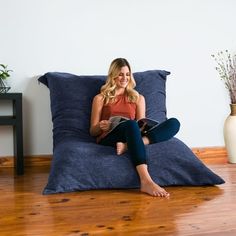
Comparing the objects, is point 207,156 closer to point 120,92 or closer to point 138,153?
point 120,92

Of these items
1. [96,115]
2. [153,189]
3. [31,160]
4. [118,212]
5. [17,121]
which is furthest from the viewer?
[31,160]

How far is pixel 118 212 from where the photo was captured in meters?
1.97

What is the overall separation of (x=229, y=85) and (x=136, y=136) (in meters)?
1.48

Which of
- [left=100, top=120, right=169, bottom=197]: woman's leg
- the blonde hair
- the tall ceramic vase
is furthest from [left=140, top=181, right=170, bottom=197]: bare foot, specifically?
the tall ceramic vase

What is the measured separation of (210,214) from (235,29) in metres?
2.23

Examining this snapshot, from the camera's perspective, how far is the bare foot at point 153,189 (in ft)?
7.32

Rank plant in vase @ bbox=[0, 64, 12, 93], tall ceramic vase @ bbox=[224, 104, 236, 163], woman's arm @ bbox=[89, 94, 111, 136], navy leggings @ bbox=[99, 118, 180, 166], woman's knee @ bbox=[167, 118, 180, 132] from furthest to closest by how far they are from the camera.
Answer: tall ceramic vase @ bbox=[224, 104, 236, 163], plant in vase @ bbox=[0, 64, 12, 93], woman's arm @ bbox=[89, 94, 111, 136], woman's knee @ bbox=[167, 118, 180, 132], navy leggings @ bbox=[99, 118, 180, 166]

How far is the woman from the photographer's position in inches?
93.9

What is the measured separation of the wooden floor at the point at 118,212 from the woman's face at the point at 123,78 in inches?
32.3

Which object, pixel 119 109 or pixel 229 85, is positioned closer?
pixel 119 109

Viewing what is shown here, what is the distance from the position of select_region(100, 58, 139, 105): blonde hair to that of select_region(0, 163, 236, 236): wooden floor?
0.73 m

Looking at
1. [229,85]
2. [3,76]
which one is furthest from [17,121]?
[229,85]

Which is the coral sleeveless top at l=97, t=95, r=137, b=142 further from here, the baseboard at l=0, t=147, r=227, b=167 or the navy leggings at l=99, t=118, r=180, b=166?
the baseboard at l=0, t=147, r=227, b=167

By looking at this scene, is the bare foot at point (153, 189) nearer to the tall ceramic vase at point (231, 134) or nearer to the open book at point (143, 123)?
the open book at point (143, 123)
